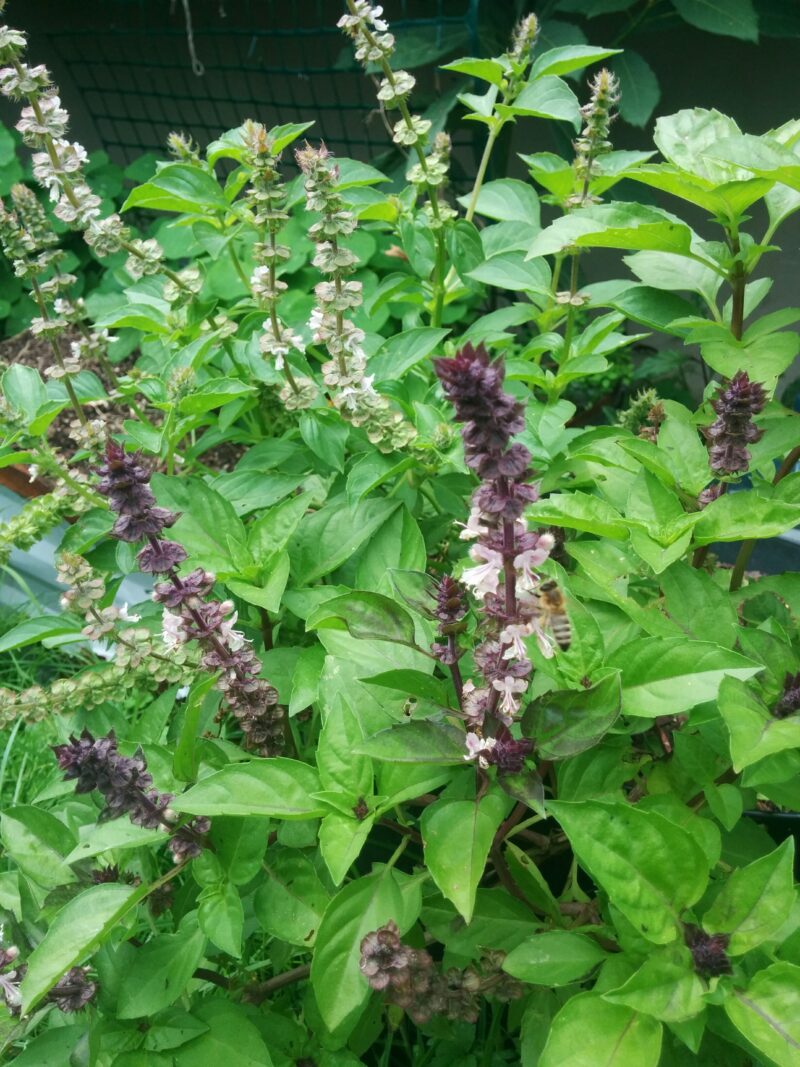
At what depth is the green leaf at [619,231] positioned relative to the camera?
0.93m

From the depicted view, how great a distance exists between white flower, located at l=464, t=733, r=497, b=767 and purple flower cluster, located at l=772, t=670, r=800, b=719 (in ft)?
0.82

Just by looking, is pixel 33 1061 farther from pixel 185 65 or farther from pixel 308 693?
pixel 185 65

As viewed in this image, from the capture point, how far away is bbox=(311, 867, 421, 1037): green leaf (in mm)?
777

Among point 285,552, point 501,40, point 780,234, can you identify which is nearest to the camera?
point 285,552

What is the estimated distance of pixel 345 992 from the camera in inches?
30.7

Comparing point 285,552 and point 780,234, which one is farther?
point 780,234

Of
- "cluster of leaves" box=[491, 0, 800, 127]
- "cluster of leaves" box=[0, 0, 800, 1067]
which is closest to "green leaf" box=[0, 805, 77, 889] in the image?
"cluster of leaves" box=[0, 0, 800, 1067]

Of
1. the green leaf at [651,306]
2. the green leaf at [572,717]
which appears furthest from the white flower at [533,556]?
the green leaf at [651,306]

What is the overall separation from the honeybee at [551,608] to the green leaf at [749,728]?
0.14 metres

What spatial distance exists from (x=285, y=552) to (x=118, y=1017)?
474 millimetres

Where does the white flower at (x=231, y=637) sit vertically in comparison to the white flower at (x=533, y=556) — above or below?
below

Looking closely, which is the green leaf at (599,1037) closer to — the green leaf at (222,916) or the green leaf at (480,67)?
the green leaf at (222,916)

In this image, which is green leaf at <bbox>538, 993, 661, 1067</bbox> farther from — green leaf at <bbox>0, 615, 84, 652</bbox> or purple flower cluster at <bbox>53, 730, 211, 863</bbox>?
green leaf at <bbox>0, 615, 84, 652</bbox>

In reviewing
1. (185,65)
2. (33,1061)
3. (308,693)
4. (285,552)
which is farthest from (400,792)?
(185,65)
